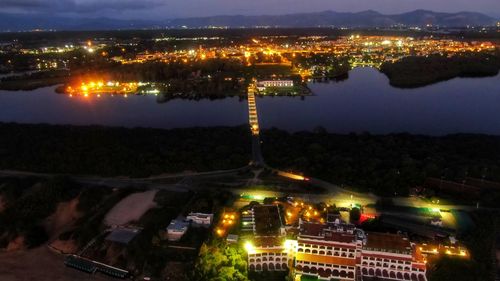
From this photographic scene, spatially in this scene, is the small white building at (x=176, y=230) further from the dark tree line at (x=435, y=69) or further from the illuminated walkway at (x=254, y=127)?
the dark tree line at (x=435, y=69)

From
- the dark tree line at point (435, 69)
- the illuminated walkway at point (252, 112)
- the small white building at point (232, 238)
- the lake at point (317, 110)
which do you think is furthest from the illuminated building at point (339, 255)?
the dark tree line at point (435, 69)

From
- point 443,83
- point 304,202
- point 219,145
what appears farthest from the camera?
point 443,83

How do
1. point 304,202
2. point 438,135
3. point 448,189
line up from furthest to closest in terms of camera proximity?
1. point 438,135
2. point 448,189
3. point 304,202

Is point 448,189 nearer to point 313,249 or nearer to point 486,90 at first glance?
point 313,249

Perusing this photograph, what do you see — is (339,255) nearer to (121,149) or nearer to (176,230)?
(176,230)

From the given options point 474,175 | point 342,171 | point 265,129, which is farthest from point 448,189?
point 265,129

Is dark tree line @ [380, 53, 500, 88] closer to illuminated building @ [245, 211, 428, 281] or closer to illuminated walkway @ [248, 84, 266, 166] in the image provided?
illuminated walkway @ [248, 84, 266, 166]

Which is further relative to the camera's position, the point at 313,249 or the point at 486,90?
the point at 486,90
